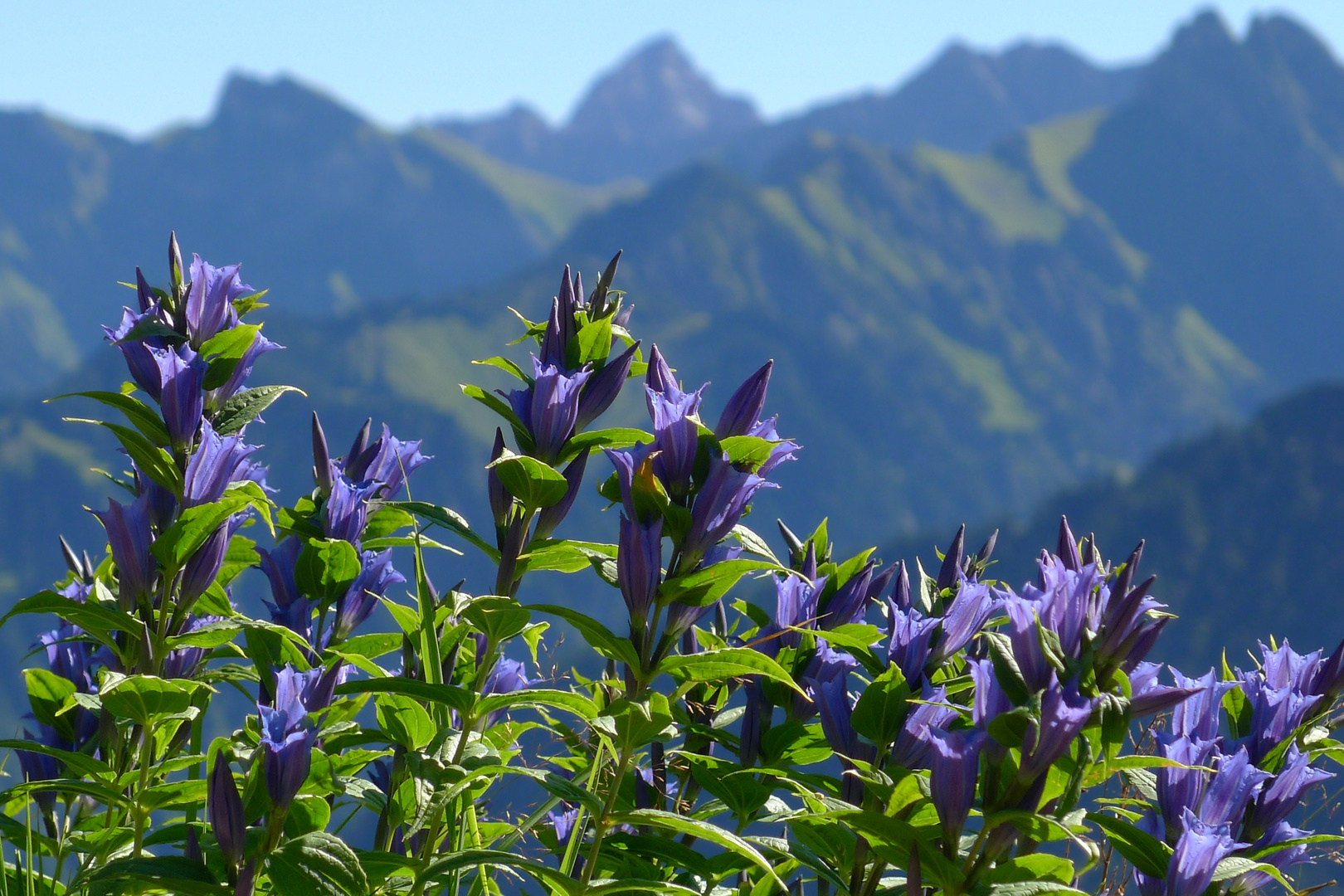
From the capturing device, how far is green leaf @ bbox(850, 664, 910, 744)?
7.77 ft

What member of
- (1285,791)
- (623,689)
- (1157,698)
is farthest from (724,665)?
(1285,791)

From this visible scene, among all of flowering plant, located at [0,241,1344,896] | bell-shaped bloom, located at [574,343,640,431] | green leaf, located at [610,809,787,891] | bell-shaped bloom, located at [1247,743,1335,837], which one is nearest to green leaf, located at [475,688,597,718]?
flowering plant, located at [0,241,1344,896]

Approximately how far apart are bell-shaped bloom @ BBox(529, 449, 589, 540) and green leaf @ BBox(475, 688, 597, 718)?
387 mm

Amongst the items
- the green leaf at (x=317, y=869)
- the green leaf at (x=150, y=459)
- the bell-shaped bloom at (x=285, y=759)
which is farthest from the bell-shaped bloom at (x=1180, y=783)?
the green leaf at (x=150, y=459)

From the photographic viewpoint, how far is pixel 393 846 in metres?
2.90

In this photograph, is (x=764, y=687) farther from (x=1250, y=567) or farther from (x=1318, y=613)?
(x=1250, y=567)

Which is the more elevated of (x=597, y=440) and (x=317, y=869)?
(x=597, y=440)

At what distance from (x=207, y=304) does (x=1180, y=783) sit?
2.37 m

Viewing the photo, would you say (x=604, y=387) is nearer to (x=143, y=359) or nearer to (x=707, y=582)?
(x=707, y=582)

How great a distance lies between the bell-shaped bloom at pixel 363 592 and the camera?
290 cm

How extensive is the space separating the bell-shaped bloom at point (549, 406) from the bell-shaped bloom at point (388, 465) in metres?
0.49

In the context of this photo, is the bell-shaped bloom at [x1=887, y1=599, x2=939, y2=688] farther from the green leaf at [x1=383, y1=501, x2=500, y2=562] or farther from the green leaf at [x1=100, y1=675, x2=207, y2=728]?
the green leaf at [x1=100, y1=675, x2=207, y2=728]

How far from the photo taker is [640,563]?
2305 mm

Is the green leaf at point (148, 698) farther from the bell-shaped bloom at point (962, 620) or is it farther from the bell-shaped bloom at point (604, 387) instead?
the bell-shaped bloom at point (962, 620)
